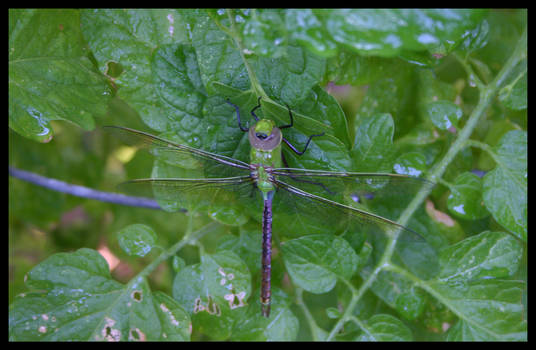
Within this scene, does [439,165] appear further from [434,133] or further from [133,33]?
[133,33]

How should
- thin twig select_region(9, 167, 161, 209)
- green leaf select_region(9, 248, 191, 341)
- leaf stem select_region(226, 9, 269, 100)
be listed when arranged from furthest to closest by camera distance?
thin twig select_region(9, 167, 161, 209) → green leaf select_region(9, 248, 191, 341) → leaf stem select_region(226, 9, 269, 100)

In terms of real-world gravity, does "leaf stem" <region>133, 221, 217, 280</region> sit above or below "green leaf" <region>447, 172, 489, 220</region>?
below

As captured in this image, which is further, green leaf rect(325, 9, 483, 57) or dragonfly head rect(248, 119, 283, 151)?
dragonfly head rect(248, 119, 283, 151)

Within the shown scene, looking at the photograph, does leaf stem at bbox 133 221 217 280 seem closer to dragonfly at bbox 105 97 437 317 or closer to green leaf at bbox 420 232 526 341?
dragonfly at bbox 105 97 437 317

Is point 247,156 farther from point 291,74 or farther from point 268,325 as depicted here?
point 268,325

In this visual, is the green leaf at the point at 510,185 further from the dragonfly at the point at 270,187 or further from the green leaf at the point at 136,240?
the green leaf at the point at 136,240

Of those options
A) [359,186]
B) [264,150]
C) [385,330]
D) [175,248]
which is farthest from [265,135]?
[385,330]

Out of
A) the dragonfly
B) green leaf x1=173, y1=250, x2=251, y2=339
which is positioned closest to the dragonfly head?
the dragonfly

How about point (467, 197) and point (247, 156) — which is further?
point (247, 156)
